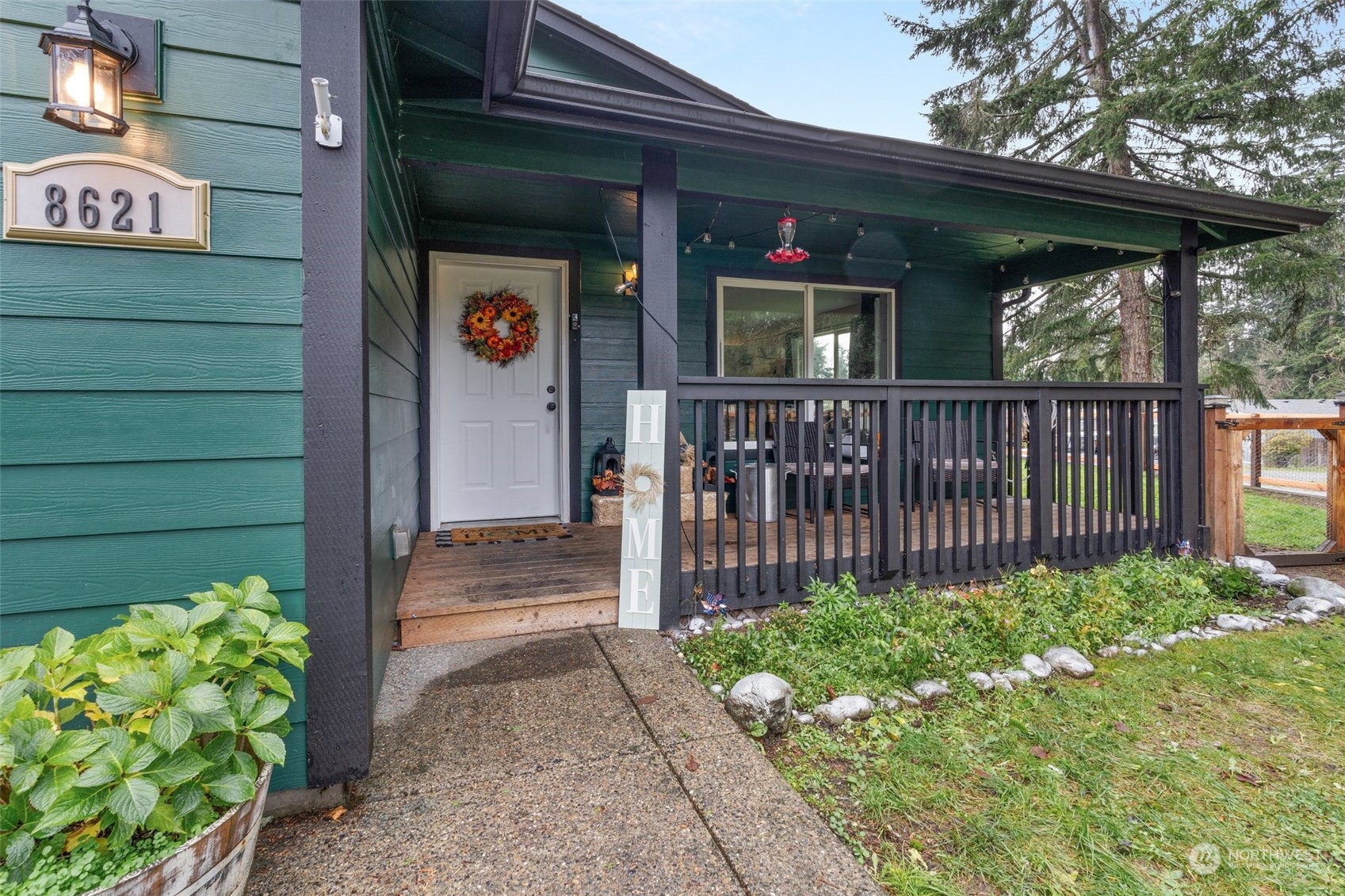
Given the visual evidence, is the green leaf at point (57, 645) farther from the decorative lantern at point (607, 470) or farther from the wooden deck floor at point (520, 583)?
the decorative lantern at point (607, 470)

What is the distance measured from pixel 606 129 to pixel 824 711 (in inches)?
95.7

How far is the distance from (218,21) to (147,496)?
1142 mm

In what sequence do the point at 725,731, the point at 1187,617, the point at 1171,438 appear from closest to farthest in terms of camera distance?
the point at 725,731 < the point at 1187,617 < the point at 1171,438

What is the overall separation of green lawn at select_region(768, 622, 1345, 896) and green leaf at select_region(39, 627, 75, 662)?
5.31 ft

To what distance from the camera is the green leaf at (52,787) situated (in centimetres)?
86

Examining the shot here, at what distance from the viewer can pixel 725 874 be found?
A: 1280 mm

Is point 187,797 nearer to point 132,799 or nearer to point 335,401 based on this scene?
point 132,799

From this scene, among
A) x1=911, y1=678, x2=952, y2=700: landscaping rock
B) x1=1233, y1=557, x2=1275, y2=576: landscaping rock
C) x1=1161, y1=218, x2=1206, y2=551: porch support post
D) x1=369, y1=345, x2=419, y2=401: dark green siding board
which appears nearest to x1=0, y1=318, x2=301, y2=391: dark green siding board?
x1=369, y1=345, x2=419, y2=401: dark green siding board

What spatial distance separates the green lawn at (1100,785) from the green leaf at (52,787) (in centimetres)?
146

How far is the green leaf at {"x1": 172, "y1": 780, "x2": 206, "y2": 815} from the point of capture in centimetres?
100

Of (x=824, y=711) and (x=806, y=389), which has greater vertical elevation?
(x=806, y=389)

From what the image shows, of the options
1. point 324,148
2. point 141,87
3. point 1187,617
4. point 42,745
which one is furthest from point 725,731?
point 1187,617

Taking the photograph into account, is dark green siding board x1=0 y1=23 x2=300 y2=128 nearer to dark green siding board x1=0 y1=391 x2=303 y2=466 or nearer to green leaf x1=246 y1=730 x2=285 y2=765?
dark green siding board x1=0 y1=391 x2=303 y2=466

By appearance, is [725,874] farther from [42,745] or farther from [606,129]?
[606,129]
